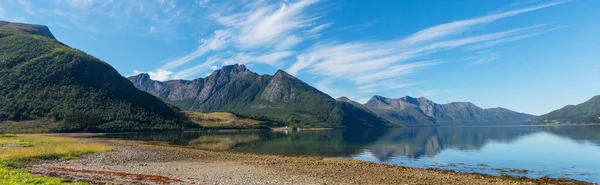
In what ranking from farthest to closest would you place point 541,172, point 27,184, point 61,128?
point 61,128 < point 541,172 < point 27,184

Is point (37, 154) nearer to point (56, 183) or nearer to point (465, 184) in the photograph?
point (56, 183)

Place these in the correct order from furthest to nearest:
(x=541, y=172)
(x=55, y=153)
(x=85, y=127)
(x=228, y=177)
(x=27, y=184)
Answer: (x=85, y=127) < (x=541, y=172) < (x=55, y=153) < (x=228, y=177) < (x=27, y=184)

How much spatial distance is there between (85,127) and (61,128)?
578 inches

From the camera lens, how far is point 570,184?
4041 centimetres

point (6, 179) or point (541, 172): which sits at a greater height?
point (6, 179)

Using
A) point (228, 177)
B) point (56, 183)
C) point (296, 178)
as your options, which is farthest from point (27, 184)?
point (296, 178)

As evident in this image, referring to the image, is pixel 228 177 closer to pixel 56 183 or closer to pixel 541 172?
pixel 56 183

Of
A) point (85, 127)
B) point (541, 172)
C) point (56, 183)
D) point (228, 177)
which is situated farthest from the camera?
point (85, 127)

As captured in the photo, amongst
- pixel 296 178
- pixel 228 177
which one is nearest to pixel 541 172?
pixel 296 178


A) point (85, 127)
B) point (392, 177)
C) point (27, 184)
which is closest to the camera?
point (27, 184)

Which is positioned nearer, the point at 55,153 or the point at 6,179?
the point at 6,179

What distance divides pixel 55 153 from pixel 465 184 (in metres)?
55.5

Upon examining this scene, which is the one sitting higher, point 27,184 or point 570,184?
point 27,184

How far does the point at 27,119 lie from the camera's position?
587 ft
